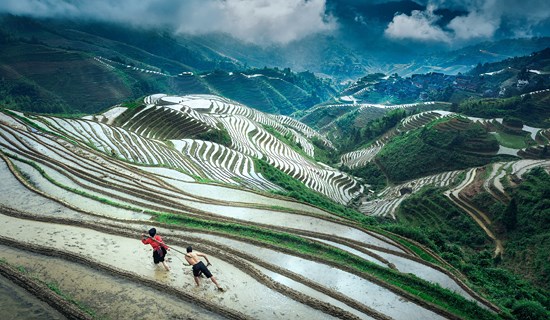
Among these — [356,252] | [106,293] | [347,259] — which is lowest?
[106,293]

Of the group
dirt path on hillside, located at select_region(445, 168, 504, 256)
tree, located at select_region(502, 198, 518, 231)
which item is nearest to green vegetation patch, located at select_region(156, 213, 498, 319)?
dirt path on hillside, located at select_region(445, 168, 504, 256)

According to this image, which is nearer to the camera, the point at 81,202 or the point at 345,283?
the point at 345,283

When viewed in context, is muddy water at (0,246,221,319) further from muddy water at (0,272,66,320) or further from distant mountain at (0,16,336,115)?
distant mountain at (0,16,336,115)

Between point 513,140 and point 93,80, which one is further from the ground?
point 93,80

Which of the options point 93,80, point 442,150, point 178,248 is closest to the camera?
point 178,248

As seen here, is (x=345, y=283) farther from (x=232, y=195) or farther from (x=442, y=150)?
(x=442, y=150)

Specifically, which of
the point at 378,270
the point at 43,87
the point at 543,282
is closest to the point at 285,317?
the point at 378,270

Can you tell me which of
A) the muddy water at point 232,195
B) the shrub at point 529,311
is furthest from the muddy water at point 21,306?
the shrub at point 529,311

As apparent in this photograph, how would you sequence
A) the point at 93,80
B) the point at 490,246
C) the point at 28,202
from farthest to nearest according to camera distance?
the point at 93,80
the point at 490,246
the point at 28,202

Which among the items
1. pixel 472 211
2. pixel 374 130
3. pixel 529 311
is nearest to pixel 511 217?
pixel 472 211
